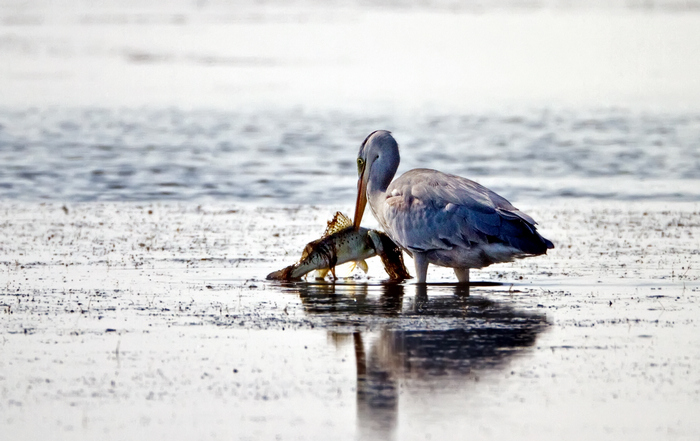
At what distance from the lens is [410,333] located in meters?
8.06

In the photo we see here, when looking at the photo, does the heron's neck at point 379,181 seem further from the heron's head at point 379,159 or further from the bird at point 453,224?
the bird at point 453,224

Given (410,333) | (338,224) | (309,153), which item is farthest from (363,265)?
(309,153)

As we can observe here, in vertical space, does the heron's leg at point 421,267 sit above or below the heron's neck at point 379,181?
below

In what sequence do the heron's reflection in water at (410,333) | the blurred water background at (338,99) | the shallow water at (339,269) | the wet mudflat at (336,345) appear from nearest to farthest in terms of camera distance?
the wet mudflat at (336,345)
the shallow water at (339,269)
the heron's reflection in water at (410,333)
the blurred water background at (338,99)

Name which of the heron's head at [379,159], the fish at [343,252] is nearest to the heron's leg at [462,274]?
the fish at [343,252]

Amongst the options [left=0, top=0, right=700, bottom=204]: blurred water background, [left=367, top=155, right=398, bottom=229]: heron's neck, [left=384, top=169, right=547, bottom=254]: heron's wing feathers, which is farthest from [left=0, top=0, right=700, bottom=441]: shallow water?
[left=367, top=155, right=398, bottom=229]: heron's neck

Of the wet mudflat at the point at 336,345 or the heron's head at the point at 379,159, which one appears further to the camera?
the heron's head at the point at 379,159

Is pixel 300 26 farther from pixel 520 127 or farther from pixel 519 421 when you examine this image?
pixel 519 421

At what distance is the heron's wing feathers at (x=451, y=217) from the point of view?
32.7ft

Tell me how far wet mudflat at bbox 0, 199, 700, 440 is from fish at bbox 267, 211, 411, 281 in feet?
0.61

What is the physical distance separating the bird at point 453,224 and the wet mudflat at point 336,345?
0.31 m

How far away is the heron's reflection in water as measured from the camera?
21.8ft

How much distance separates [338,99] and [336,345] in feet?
77.3

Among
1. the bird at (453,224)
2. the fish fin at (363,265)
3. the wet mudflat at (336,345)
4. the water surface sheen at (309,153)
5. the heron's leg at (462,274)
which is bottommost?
the wet mudflat at (336,345)
